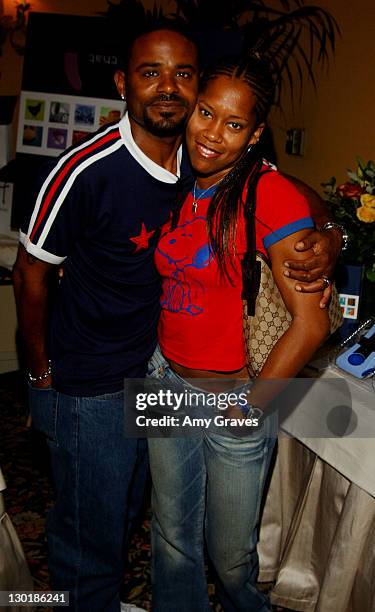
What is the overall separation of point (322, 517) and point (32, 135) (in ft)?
9.15

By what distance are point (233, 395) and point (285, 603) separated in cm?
94

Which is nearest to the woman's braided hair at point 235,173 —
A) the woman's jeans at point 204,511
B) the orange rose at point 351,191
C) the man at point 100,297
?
the man at point 100,297

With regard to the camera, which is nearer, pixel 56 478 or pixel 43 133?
pixel 56 478

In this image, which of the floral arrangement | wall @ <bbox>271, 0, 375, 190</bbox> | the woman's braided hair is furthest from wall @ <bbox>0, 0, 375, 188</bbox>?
the woman's braided hair

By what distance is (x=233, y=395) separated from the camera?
4.95 ft

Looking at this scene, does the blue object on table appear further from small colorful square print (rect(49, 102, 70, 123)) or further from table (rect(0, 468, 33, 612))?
small colorful square print (rect(49, 102, 70, 123))

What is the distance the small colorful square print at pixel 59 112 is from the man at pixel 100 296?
2.23m

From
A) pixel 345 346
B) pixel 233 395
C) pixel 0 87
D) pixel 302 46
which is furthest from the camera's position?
pixel 0 87

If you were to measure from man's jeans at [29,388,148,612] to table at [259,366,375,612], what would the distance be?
57 cm

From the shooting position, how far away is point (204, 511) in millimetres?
1660

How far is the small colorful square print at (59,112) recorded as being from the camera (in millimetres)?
3641

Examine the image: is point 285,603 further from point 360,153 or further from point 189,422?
point 360,153

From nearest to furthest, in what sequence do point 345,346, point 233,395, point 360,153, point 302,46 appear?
1. point 233,395
2. point 345,346
3. point 360,153
4. point 302,46

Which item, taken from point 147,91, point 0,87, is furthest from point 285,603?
point 0,87
